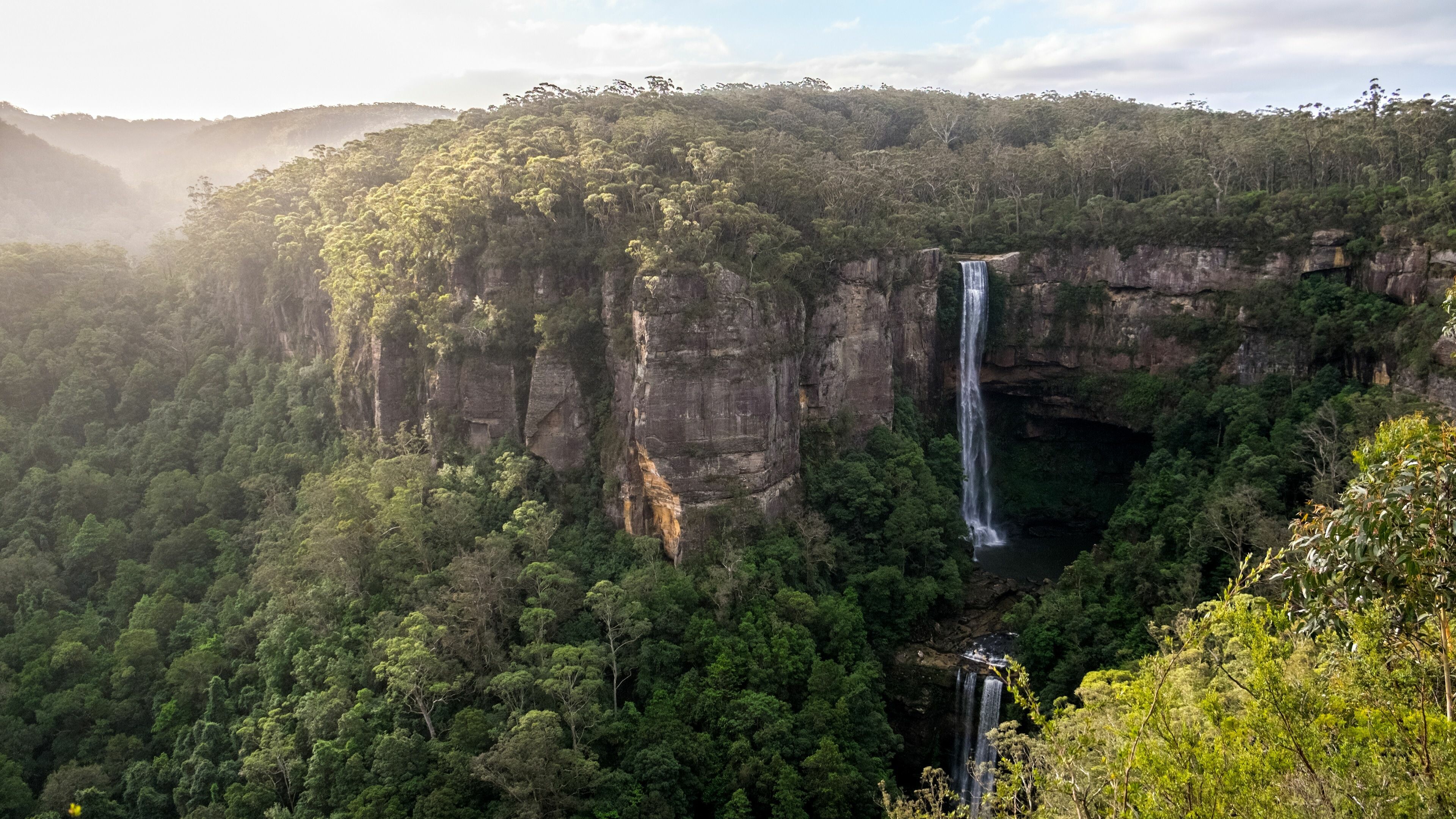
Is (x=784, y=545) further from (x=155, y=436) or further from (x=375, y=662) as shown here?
(x=155, y=436)

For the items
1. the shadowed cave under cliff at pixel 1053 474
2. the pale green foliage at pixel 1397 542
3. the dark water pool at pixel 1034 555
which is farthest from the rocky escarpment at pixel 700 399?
the pale green foliage at pixel 1397 542

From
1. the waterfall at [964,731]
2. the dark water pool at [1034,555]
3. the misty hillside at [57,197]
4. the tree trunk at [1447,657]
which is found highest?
the misty hillside at [57,197]

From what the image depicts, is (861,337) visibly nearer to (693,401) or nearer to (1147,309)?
Answer: (693,401)

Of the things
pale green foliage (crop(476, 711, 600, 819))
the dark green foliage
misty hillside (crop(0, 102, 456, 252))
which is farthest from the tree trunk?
misty hillside (crop(0, 102, 456, 252))

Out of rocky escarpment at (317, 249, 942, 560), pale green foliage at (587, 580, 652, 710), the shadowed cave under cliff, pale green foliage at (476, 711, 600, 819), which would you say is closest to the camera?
pale green foliage at (476, 711, 600, 819)

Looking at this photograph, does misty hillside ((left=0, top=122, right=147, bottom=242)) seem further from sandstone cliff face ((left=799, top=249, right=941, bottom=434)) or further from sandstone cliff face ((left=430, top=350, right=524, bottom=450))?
sandstone cliff face ((left=799, top=249, right=941, bottom=434))

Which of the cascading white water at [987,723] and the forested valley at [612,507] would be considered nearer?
the forested valley at [612,507]

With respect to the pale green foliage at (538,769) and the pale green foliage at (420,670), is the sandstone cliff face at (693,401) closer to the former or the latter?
the pale green foliage at (420,670)

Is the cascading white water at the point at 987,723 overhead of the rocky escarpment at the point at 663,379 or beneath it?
beneath
